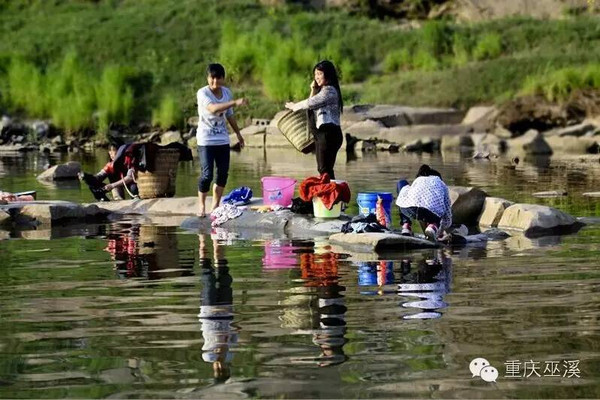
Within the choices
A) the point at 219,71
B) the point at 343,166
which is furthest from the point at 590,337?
the point at 343,166

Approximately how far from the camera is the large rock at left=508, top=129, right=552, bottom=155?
32.4 m

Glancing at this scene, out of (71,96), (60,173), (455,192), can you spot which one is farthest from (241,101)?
(71,96)

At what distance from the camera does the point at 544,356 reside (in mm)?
7523

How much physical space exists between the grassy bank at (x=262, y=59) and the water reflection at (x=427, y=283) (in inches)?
965

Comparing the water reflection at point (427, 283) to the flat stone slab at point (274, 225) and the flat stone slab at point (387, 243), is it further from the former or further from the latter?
the flat stone slab at point (274, 225)

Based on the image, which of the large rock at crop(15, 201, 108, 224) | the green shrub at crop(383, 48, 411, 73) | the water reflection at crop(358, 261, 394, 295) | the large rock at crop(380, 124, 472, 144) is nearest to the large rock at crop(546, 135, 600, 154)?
the large rock at crop(380, 124, 472, 144)

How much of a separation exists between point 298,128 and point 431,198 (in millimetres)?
3119

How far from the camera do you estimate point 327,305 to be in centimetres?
953

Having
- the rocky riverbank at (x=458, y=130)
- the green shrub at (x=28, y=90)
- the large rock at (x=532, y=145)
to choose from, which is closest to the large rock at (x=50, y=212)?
the rocky riverbank at (x=458, y=130)

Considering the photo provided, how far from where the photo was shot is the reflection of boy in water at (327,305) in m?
7.79

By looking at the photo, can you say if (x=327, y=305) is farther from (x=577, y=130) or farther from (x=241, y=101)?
(x=577, y=130)

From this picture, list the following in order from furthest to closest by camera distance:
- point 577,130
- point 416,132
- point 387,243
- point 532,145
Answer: point 416,132
point 577,130
point 532,145
point 387,243

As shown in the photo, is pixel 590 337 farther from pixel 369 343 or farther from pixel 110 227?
pixel 110 227

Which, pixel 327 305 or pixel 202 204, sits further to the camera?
pixel 202 204
